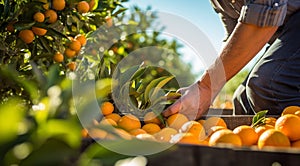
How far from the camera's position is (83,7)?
2055 millimetres

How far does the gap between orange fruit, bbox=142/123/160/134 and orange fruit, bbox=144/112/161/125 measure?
59 mm

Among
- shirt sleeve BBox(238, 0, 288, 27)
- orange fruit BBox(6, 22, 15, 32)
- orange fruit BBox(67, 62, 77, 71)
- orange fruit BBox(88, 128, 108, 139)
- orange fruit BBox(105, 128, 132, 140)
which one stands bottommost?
orange fruit BBox(67, 62, 77, 71)

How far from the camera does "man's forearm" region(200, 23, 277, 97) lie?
173 centimetres

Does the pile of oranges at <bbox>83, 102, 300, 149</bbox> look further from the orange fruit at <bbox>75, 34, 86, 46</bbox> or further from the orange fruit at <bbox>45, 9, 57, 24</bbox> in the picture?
the orange fruit at <bbox>75, 34, 86, 46</bbox>

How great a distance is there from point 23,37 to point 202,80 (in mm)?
668

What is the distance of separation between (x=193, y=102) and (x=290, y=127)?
1.61ft

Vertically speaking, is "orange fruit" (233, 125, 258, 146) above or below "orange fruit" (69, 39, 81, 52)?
above

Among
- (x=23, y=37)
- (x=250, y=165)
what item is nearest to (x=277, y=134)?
(x=250, y=165)

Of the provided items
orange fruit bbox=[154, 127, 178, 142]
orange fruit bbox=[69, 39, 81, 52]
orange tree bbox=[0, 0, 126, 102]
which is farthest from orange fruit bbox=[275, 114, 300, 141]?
orange fruit bbox=[69, 39, 81, 52]

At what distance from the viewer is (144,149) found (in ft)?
2.34

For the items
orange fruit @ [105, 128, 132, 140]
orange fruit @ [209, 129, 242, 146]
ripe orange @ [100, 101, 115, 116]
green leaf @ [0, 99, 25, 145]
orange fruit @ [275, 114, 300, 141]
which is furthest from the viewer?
ripe orange @ [100, 101, 115, 116]

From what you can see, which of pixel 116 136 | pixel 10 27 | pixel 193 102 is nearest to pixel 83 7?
pixel 10 27

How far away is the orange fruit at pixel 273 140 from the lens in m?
1.10

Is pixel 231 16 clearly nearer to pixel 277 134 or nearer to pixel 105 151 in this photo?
pixel 277 134
